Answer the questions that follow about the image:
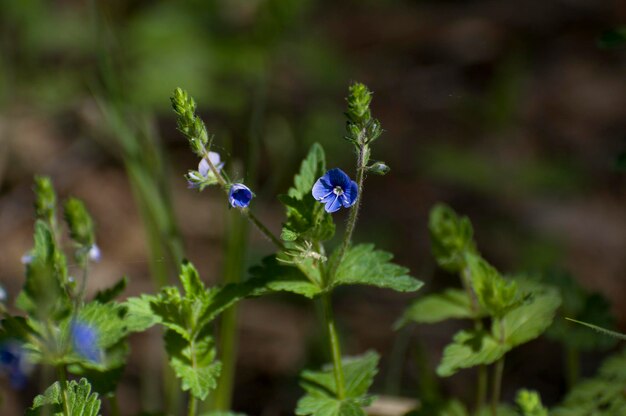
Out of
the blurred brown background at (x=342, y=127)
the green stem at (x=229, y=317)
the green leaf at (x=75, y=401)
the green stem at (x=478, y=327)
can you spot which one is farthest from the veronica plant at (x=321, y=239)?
the blurred brown background at (x=342, y=127)

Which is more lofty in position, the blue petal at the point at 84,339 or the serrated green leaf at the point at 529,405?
the blue petal at the point at 84,339

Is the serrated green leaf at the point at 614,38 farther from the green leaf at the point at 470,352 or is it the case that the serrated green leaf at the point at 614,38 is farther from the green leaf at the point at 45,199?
the green leaf at the point at 45,199

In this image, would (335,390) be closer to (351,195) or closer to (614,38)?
(351,195)

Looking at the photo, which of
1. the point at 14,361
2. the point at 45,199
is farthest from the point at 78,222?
the point at 14,361

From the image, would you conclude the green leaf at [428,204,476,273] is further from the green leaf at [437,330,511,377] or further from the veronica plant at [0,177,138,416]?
the veronica plant at [0,177,138,416]

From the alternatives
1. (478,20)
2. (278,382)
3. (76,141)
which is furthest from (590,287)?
(76,141)

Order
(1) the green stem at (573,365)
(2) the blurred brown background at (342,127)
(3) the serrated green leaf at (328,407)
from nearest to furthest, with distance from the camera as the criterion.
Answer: (3) the serrated green leaf at (328,407), (1) the green stem at (573,365), (2) the blurred brown background at (342,127)

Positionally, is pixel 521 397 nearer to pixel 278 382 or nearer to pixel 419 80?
pixel 278 382
